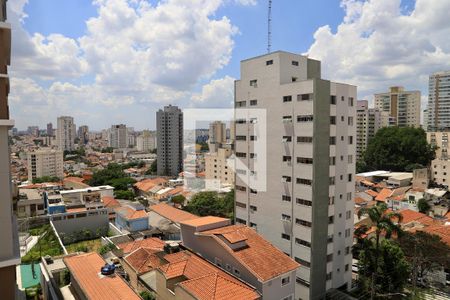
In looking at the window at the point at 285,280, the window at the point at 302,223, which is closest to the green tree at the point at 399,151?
the window at the point at 302,223

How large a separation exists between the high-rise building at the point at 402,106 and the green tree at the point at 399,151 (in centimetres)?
2506

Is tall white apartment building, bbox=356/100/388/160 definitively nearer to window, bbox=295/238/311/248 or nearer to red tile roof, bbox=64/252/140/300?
window, bbox=295/238/311/248

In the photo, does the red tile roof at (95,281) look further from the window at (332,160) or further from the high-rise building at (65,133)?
the high-rise building at (65,133)

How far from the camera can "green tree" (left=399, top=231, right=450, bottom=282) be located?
63.0 ft

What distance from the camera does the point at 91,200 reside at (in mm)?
32656

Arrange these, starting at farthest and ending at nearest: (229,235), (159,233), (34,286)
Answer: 1. (159,233)
2. (34,286)
3. (229,235)

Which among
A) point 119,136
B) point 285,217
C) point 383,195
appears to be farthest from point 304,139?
point 119,136

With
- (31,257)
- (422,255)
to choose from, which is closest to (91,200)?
(31,257)

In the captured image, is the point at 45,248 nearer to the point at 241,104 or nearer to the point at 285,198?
the point at 241,104

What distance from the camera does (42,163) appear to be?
213 ft

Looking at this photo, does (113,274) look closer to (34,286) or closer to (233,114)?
(34,286)

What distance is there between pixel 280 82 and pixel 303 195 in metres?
6.87

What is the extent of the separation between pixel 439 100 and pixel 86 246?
273 feet

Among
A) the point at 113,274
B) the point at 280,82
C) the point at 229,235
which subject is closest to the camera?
the point at 113,274
